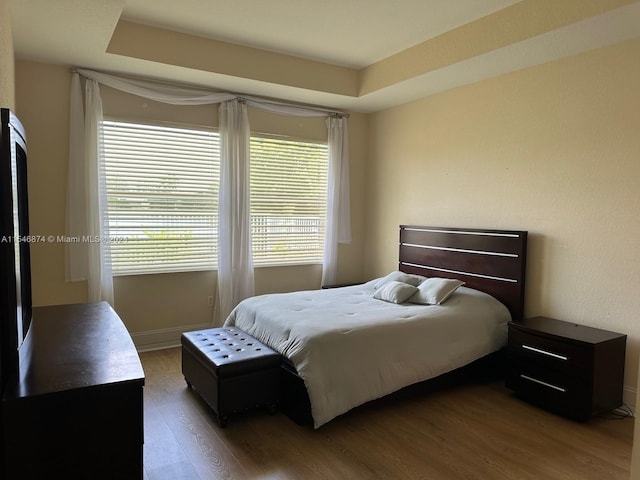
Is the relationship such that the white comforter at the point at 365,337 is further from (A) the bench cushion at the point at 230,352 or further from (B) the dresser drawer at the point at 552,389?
(B) the dresser drawer at the point at 552,389

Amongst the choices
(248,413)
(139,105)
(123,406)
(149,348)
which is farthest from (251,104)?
(123,406)

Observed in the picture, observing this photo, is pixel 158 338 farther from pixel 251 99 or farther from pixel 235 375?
pixel 251 99

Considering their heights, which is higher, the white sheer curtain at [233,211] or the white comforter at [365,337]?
the white sheer curtain at [233,211]

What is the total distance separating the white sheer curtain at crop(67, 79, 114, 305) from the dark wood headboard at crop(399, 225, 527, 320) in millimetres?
2955

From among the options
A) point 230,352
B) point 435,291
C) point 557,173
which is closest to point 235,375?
point 230,352

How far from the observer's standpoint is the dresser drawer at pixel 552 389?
2.93m

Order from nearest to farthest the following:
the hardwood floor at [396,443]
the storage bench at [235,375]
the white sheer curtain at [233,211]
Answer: the hardwood floor at [396,443], the storage bench at [235,375], the white sheer curtain at [233,211]

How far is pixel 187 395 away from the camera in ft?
10.8

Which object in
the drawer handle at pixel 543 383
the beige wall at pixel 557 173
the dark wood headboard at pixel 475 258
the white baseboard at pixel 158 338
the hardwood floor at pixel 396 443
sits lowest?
the hardwood floor at pixel 396 443

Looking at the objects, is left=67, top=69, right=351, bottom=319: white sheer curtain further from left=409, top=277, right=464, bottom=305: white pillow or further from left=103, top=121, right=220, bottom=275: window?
left=409, top=277, right=464, bottom=305: white pillow

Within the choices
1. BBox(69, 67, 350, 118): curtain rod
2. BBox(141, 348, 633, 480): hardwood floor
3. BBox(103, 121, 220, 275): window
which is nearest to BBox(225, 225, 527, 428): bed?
BBox(141, 348, 633, 480): hardwood floor

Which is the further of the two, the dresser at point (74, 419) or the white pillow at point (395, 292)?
the white pillow at point (395, 292)

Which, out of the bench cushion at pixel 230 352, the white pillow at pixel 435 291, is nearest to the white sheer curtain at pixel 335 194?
the white pillow at pixel 435 291

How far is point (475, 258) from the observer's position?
13.2ft
